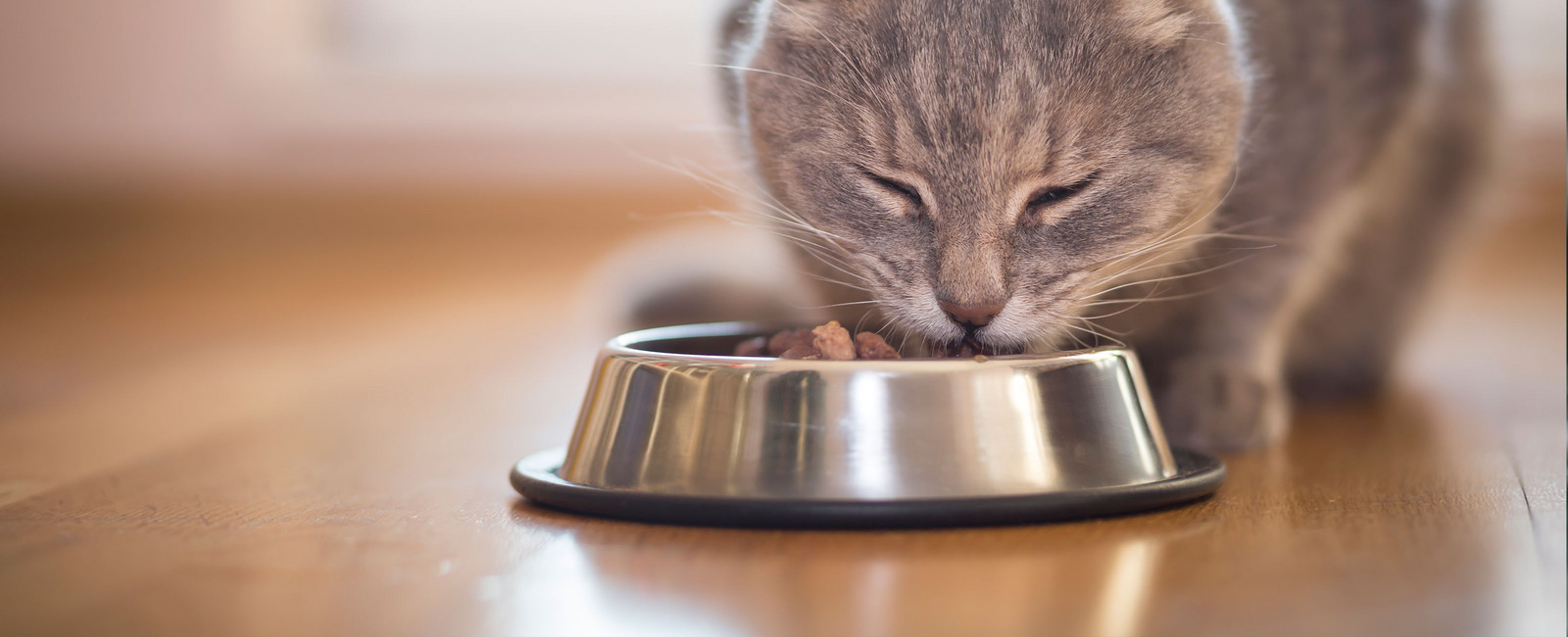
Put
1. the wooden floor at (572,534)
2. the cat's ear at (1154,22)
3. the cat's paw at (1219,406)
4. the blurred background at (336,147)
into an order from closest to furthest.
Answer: the wooden floor at (572,534)
the cat's ear at (1154,22)
the cat's paw at (1219,406)
the blurred background at (336,147)

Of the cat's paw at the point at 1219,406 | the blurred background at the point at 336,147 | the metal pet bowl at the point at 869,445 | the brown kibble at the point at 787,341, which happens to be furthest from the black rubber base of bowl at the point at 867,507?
the blurred background at the point at 336,147

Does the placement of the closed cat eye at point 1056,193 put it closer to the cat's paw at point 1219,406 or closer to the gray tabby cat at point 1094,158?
the gray tabby cat at point 1094,158

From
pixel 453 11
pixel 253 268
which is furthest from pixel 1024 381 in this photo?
pixel 453 11

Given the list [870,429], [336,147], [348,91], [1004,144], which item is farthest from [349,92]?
[870,429]

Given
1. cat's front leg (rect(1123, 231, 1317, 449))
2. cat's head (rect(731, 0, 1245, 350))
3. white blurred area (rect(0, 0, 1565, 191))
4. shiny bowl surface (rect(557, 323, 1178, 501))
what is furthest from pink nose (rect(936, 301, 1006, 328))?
white blurred area (rect(0, 0, 1565, 191))

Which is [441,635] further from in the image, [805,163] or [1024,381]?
[805,163]

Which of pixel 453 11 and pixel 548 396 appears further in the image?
pixel 453 11
